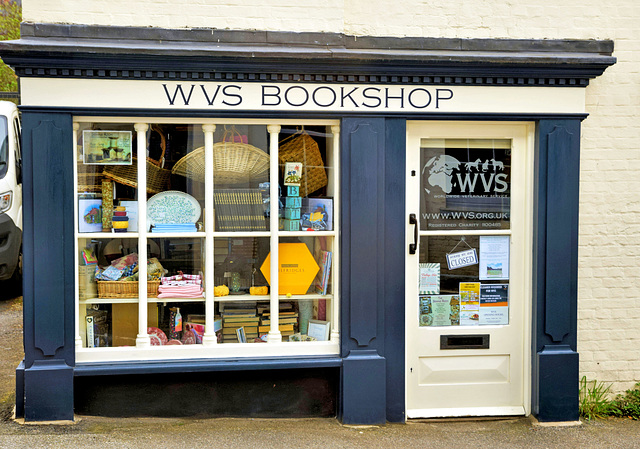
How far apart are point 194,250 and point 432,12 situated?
103 inches

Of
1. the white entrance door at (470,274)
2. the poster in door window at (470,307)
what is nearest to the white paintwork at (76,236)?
the white entrance door at (470,274)

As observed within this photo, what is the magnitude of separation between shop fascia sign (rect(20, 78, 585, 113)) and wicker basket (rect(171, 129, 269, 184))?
353mm

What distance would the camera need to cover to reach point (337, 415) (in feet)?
16.3

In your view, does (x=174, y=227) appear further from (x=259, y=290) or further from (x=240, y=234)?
(x=259, y=290)

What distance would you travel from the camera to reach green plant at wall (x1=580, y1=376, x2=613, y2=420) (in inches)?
205

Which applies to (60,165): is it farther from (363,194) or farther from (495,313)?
(495,313)

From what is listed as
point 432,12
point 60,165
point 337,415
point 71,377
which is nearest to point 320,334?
point 337,415

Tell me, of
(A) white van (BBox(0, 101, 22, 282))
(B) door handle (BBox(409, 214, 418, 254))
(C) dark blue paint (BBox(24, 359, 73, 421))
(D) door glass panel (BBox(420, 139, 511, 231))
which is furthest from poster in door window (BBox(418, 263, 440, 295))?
(A) white van (BBox(0, 101, 22, 282))

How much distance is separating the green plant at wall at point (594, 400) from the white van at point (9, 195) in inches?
317

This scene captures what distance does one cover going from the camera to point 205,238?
16.1ft

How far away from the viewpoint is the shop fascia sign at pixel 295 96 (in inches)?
178

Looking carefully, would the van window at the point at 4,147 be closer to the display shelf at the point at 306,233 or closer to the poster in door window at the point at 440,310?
the display shelf at the point at 306,233

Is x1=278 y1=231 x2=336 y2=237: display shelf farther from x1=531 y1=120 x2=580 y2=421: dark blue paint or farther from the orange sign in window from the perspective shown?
x1=531 y1=120 x2=580 y2=421: dark blue paint

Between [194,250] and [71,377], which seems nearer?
[71,377]
